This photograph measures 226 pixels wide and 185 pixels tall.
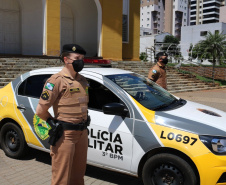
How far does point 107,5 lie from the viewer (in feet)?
61.5

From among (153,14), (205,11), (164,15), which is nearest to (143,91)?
(153,14)

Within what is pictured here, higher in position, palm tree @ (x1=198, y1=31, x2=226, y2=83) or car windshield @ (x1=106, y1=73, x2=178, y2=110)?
palm tree @ (x1=198, y1=31, x2=226, y2=83)

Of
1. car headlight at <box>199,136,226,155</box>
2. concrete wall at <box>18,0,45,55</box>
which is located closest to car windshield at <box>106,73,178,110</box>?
car headlight at <box>199,136,226,155</box>

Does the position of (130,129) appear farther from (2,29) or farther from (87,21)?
(87,21)

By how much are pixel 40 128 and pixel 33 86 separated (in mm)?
746

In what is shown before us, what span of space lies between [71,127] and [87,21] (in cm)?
1818

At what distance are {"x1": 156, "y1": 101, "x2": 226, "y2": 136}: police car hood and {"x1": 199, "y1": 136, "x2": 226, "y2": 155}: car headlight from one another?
6 centimetres

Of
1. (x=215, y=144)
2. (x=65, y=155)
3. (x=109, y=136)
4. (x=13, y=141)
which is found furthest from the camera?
(x=13, y=141)

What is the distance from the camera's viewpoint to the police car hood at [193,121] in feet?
10.2

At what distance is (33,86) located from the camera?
14.3 feet

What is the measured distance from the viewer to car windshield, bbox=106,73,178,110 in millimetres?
3667

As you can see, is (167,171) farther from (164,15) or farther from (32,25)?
(164,15)

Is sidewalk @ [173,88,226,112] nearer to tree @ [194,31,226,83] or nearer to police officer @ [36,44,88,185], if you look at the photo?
police officer @ [36,44,88,185]

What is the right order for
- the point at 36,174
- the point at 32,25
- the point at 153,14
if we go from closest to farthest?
the point at 36,174
the point at 32,25
the point at 153,14
